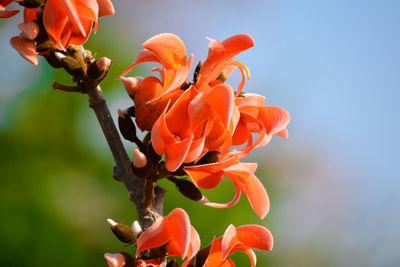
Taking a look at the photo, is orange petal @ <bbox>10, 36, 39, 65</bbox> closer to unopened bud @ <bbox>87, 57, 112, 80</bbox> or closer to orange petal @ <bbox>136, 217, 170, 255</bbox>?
unopened bud @ <bbox>87, 57, 112, 80</bbox>

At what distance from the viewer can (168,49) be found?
61 centimetres

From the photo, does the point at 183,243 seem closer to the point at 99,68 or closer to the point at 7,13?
the point at 99,68

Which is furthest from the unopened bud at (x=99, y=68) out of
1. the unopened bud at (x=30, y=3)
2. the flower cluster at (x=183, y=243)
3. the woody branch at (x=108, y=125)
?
the flower cluster at (x=183, y=243)

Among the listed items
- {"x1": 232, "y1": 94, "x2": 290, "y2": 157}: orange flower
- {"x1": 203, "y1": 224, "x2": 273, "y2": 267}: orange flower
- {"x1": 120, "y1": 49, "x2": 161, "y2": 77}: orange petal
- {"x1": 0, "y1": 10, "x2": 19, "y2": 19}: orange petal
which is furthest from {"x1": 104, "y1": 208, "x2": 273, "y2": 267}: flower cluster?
{"x1": 0, "y1": 10, "x2": 19, "y2": 19}: orange petal

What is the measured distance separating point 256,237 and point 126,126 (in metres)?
0.24

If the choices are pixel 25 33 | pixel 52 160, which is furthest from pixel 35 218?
pixel 25 33

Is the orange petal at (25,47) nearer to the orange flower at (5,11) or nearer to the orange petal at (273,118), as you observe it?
the orange flower at (5,11)

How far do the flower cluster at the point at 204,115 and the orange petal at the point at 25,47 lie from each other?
0.13 metres


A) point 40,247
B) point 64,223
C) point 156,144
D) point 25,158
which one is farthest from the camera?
point 25,158

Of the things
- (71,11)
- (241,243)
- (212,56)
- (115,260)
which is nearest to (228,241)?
(241,243)

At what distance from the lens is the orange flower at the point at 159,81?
0.59 metres

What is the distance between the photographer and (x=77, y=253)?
3.84 meters

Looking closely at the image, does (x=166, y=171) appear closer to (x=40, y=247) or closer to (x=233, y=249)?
(x=233, y=249)

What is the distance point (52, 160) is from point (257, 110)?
12.9ft
